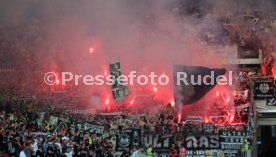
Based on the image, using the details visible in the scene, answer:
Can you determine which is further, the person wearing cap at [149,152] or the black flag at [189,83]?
the black flag at [189,83]

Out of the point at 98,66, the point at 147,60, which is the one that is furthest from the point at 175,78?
the point at 98,66

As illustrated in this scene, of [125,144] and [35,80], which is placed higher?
[35,80]

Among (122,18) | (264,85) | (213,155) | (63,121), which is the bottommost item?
(213,155)

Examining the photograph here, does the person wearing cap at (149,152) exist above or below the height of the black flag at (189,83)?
below

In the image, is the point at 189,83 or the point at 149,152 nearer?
the point at 149,152

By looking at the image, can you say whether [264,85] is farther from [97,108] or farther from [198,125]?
[97,108]

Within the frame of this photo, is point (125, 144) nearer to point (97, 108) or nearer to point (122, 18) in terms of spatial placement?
point (97, 108)

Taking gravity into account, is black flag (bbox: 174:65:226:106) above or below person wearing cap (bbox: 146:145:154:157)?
above

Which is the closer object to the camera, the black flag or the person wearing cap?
the person wearing cap

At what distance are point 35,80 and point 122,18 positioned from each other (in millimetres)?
2305

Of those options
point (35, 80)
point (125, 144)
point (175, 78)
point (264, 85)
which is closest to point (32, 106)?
point (35, 80)

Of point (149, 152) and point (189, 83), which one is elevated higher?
point (189, 83)

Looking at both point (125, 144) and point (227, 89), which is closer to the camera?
point (125, 144)

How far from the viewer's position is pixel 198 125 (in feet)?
36.2
